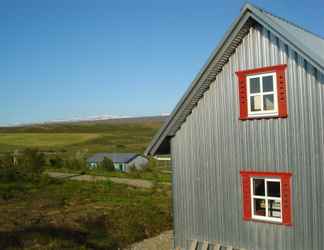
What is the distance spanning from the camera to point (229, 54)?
12.8 m

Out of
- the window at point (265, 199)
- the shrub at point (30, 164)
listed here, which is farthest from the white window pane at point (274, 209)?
the shrub at point (30, 164)

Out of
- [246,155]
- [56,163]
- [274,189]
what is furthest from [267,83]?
[56,163]

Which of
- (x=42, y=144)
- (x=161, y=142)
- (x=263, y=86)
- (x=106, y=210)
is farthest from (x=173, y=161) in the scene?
(x=42, y=144)

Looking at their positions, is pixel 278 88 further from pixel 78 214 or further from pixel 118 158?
pixel 118 158

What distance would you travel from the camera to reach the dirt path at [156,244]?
17.5 metres

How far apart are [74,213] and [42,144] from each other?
111489 mm

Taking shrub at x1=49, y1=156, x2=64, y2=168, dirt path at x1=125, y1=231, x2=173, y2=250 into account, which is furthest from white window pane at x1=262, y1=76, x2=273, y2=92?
shrub at x1=49, y1=156, x2=64, y2=168

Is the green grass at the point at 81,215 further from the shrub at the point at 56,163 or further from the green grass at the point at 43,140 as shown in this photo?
the green grass at the point at 43,140

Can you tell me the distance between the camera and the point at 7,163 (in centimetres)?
5434

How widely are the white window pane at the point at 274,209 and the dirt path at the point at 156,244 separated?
21.9ft

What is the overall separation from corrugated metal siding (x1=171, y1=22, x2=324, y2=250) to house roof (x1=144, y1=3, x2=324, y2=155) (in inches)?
10.0

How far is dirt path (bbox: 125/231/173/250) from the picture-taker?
17.5 m

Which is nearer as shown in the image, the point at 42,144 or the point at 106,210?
the point at 106,210

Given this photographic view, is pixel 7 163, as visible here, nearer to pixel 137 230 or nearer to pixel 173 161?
pixel 137 230
